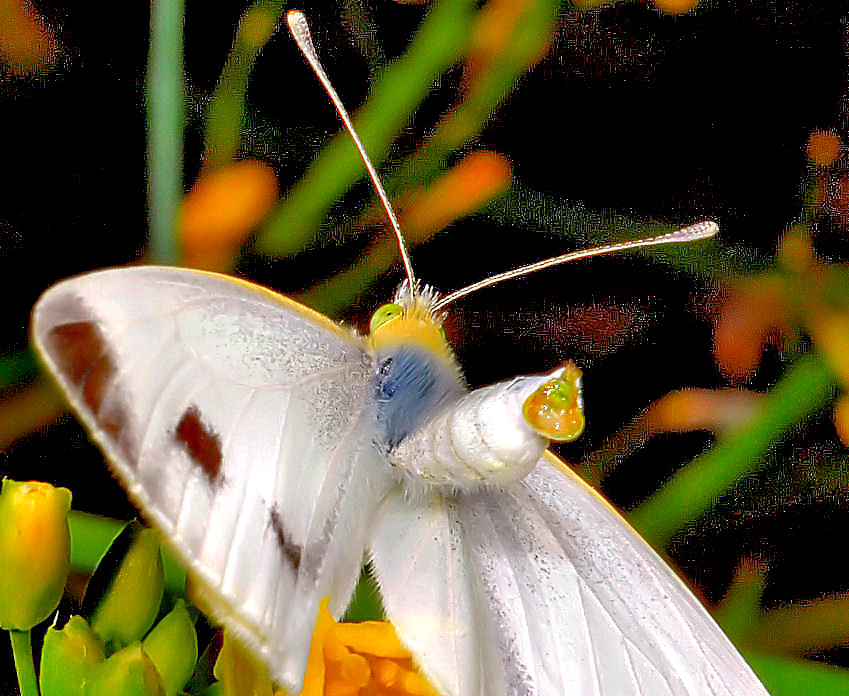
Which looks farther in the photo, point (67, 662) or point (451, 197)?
point (451, 197)

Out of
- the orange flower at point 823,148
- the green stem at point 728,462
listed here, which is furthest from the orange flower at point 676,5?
the green stem at point 728,462

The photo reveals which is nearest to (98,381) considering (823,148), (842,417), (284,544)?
(284,544)

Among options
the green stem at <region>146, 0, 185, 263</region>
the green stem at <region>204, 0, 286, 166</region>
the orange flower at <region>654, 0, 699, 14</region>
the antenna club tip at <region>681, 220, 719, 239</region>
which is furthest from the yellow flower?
the orange flower at <region>654, 0, 699, 14</region>

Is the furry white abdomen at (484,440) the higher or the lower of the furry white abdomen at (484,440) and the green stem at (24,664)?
the higher

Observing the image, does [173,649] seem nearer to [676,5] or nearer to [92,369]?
[92,369]

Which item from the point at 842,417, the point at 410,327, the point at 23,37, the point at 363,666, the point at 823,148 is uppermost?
the point at 23,37

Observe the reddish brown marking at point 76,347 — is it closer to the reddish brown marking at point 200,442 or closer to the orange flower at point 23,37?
the reddish brown marking at point 200,442

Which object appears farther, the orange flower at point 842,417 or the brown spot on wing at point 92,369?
the orange flower at point 842,417
